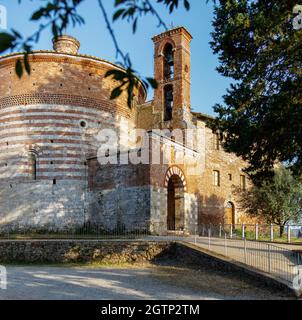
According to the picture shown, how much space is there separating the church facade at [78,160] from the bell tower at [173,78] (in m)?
3.17

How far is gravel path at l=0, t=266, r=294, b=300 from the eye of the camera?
29.8ft

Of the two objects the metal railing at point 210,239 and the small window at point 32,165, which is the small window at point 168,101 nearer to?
the metal railing at point 210,239

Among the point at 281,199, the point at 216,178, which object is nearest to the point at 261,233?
the point at 281,199

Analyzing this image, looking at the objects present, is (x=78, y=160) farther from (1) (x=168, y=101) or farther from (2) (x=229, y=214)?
(2) (x=229, y=214)

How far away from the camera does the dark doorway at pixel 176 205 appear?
72.0 feet

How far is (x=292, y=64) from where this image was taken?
1172cm

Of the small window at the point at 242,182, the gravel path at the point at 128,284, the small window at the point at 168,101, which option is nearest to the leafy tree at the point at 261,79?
the gravel path at the point at 128,284

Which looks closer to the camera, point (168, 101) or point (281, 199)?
point (281, 199)

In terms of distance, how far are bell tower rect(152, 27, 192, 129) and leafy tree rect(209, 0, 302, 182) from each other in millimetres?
12138

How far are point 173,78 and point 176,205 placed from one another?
9091 mm

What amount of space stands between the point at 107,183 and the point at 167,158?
3619 mm

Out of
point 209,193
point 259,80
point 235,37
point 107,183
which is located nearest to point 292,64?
point 259,80

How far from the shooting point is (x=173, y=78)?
2603 cm

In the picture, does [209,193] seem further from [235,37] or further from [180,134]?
[235,37]
